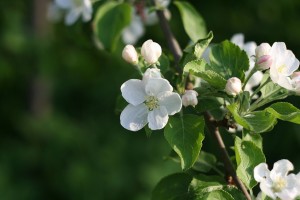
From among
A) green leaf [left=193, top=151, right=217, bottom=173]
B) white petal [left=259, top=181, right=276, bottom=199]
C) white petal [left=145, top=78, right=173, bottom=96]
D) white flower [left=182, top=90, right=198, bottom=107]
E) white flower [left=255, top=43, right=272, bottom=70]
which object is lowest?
green leaf [left=193, top=151, right=217, bottom=173]

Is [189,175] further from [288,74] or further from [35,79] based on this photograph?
[35,79]

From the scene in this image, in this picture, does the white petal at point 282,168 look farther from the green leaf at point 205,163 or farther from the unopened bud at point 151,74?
the unopened bud at point 151,74

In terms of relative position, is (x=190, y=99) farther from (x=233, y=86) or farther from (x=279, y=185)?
(x=279, y=185)

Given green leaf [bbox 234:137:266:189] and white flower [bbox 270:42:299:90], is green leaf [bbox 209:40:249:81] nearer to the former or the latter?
white flower [bbox 270:42:299:90]

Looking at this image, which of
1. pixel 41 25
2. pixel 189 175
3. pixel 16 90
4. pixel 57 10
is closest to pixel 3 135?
pixel 16 90

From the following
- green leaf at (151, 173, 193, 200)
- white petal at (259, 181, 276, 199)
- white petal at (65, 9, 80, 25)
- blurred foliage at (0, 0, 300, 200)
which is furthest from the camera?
blurred foliage at (0, 0, 300, 200)

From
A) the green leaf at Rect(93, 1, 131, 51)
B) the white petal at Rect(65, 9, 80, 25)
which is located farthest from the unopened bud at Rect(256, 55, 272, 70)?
the white petal at Rect(65, 9, 80, 25)
